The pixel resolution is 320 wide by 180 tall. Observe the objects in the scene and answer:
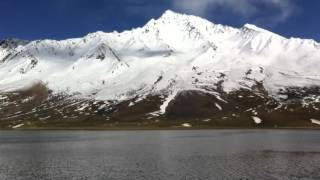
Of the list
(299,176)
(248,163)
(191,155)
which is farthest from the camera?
(191,155)

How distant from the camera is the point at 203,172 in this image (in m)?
77.3

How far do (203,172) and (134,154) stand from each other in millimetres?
34894

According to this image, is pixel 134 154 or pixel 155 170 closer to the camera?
pixel 155 170

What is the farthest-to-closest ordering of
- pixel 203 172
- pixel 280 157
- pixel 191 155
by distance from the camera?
pixel 191 155 → pixel 280 157 → pixel 203 172

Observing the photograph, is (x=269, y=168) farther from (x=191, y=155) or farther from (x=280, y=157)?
(x=191, y=155)

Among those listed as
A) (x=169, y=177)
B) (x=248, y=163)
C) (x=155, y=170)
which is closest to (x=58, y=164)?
(x=155, y=170)

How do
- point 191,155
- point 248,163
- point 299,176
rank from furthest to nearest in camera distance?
point 191,155, point 248,163, point 299,176

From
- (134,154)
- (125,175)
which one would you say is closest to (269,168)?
(125,175)

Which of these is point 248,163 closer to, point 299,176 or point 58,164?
point 299,176

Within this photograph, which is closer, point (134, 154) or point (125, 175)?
point (125, 175)

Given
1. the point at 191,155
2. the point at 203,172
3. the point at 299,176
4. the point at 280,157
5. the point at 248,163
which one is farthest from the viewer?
the point at 191,155

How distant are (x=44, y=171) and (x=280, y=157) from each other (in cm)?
4353

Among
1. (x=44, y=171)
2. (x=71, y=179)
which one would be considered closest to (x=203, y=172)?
(x=71, y=179)

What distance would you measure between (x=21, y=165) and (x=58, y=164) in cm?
602
